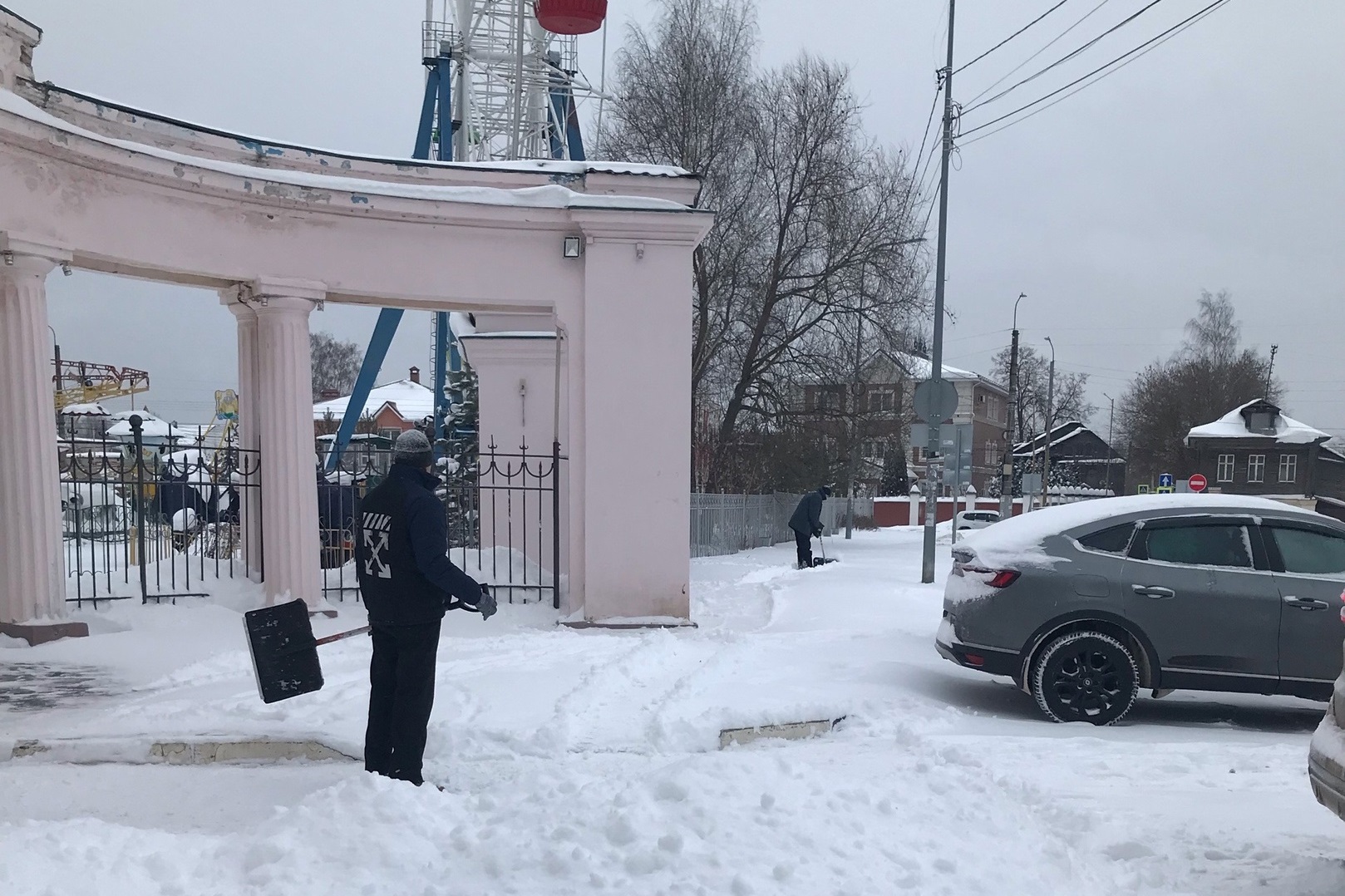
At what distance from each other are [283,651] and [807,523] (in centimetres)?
1479

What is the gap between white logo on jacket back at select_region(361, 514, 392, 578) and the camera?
516 cm

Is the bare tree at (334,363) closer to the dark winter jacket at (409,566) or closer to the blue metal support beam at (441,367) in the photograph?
the blue metal support beam at (441,367)

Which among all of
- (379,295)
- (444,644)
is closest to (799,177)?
(379,295)

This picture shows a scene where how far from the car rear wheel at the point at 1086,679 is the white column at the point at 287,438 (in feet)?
22.6

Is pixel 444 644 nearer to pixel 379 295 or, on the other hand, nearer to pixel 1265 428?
pixel 379 295

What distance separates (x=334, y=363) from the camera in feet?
270

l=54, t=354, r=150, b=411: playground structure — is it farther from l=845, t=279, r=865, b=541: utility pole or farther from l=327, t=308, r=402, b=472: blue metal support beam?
l=845, t=279, r=865, b=541: utility pole

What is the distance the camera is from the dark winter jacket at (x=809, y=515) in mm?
18953

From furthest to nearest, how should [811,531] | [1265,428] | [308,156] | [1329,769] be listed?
[1265,428], [811,531], [308,156], [1329,769]

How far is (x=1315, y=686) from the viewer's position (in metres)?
6.92

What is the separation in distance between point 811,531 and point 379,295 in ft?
36.7

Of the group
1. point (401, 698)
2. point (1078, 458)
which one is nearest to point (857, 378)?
point (401, 698)

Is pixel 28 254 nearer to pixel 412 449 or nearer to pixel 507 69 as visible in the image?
pixel 412 449

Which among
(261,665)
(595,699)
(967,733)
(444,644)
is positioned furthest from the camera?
(444,644)
